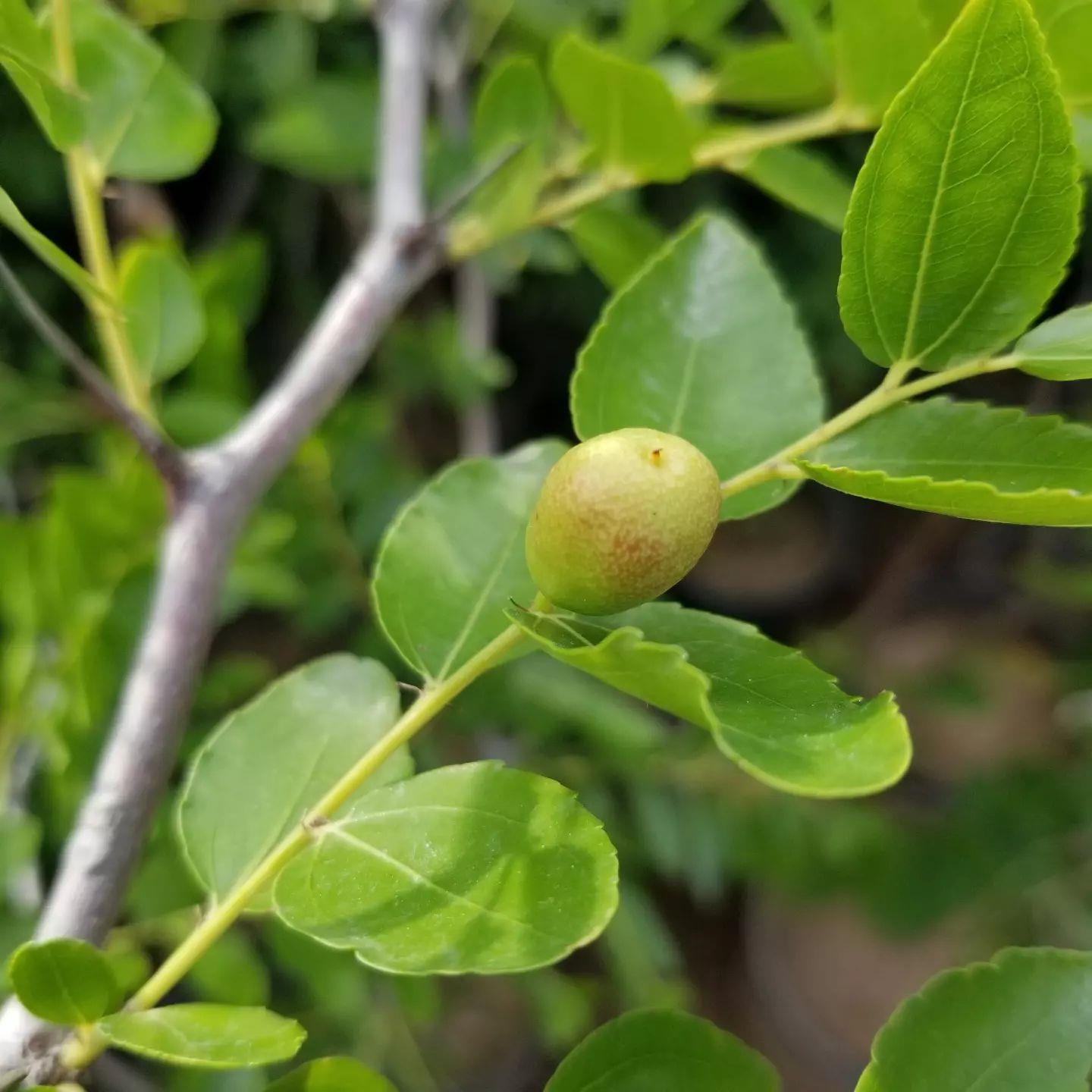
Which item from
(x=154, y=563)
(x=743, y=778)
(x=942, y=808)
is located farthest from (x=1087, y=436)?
(x=942, y=808)

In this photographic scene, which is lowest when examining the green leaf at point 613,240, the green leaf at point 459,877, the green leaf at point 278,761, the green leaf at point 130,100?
the green leaf at point 278,761

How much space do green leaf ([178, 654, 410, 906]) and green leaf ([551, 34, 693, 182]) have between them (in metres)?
0.24

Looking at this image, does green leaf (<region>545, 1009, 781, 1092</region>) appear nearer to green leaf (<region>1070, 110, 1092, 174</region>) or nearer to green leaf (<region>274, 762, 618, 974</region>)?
green leaf (<region>274, 762, 618, 974</region>)

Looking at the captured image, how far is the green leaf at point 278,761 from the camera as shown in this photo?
0.28 m

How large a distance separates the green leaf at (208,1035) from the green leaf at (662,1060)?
0.07 m

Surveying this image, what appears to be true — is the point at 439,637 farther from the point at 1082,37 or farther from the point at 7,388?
the point at 7,388

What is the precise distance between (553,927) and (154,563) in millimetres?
407

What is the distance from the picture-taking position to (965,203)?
0.74ft

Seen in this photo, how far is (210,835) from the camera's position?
0.94 ft

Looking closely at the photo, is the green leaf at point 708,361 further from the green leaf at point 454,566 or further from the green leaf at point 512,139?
the green leaf at point 512,139

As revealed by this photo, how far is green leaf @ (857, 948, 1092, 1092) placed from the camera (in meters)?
0.25

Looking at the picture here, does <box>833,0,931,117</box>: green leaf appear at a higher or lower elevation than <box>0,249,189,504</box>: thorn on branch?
higher

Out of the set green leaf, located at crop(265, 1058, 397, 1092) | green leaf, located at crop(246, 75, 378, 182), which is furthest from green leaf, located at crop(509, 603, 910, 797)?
green leaf, located at crop(246, 75, 378, 182)

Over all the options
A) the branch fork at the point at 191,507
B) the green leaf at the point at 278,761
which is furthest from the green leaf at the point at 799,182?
the green leaf at the point at 278,761
